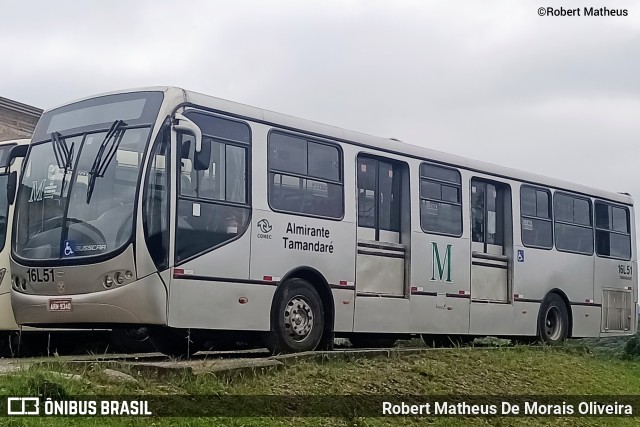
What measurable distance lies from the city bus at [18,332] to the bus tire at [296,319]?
185 centimetres

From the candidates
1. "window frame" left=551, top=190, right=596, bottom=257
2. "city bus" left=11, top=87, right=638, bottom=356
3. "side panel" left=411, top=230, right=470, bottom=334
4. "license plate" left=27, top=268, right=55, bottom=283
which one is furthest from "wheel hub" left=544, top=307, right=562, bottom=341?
"license plate" left=27, top=268, right=55, bottom=283

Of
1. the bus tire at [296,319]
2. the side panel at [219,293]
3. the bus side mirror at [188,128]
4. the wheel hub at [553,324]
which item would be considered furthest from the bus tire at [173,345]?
the wheel hub at [553,324]

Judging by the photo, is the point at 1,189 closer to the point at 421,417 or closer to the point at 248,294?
the point at 248,294

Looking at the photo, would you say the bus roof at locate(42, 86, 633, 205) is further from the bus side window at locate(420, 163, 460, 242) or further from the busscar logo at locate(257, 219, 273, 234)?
the busscar logo at locate(257, 219, 273, 234)

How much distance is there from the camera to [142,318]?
10.1 meters

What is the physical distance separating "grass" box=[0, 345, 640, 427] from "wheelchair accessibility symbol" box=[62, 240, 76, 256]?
1883 mm

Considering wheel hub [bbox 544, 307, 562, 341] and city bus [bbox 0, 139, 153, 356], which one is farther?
wheel hub [bbox 544, 307, 562, 341]

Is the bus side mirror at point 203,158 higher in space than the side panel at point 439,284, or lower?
higher

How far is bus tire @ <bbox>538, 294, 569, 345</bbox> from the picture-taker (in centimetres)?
1683

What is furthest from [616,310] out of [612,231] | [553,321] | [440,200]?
[440,200]

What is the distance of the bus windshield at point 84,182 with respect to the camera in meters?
10.3

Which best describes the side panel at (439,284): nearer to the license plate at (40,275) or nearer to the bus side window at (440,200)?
A: the bus side window at (440,200)

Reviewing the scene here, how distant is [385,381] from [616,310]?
10233 mm

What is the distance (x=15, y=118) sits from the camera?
25.0 m
